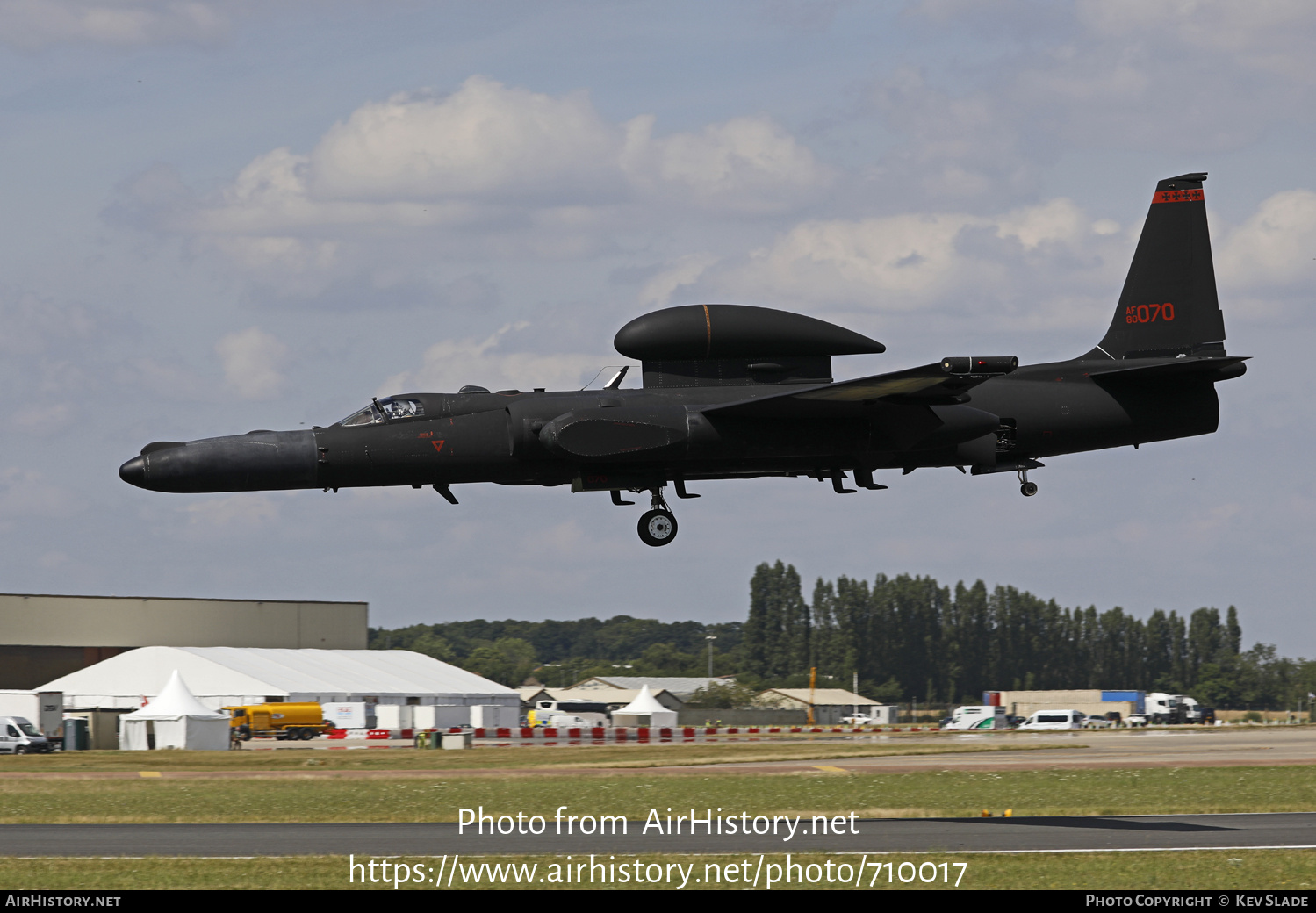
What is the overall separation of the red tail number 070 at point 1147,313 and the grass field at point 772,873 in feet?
32.1

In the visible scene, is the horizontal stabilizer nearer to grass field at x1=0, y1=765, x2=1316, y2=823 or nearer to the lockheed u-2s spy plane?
the lockheed u-2s spy plane

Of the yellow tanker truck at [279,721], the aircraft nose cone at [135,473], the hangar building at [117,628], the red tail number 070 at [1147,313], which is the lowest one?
the yellow tanker truck at [279,721]

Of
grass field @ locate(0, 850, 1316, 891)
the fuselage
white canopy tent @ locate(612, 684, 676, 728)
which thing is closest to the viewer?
grass field @ locate(0, 850, 1316, 891)

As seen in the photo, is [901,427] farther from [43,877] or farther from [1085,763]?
[1085,763]

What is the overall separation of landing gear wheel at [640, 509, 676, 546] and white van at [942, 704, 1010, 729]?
9843 cm

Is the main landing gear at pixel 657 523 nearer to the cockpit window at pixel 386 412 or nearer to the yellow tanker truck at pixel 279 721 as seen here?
the cockpit window at pixel 386 412

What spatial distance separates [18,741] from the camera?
71.7m

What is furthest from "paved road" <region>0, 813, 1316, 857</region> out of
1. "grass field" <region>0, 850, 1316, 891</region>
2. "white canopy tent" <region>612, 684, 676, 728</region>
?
"white canopy tent" <region>612, 684, 676, 728</region>

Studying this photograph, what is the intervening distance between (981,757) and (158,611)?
73121 mm

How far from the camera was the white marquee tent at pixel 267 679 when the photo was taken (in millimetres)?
101125

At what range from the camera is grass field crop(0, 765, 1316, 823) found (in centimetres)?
3700

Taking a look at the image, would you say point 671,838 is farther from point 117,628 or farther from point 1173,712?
point 1173,712

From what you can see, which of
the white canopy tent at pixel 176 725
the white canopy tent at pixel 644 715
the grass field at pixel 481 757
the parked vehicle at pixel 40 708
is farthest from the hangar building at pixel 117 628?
the grass field at pixel 481 757

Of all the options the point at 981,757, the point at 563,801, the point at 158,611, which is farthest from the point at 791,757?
the point at 158,611
